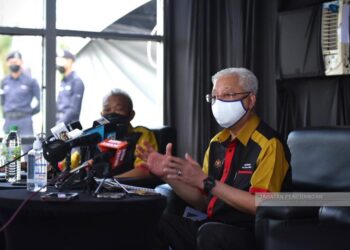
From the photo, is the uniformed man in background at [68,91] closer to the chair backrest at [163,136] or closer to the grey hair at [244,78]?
the chair backrest at [163,136]

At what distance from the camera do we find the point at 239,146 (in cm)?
229

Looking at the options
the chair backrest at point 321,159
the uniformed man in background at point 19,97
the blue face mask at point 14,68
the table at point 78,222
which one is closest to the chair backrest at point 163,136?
the chair backrest at point 321,159

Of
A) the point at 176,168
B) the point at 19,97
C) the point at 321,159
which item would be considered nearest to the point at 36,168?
the point at 176,168

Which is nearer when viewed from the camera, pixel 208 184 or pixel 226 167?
pixel 208 184

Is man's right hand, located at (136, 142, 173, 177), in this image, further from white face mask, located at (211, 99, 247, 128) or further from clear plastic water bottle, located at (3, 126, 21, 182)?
clear plastic water bottle, located at (3, 126, 21, 182)

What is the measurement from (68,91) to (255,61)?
5.05 feet

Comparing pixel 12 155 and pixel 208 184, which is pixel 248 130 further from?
pixel 12 155

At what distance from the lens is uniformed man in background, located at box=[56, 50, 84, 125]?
4379 mm

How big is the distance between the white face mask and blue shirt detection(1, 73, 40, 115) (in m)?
2.43

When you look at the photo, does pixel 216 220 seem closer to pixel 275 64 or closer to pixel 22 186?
pixel 22 186

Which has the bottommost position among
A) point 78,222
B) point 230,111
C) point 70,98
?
point 78,222

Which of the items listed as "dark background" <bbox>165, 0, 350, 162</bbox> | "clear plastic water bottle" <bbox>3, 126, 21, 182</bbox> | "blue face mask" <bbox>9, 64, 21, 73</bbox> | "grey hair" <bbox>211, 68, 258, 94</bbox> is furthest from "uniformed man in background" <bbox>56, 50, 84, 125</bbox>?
"grey hair" <bbox>211, 68, 258, 94</bbox>

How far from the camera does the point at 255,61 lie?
443 centimetres

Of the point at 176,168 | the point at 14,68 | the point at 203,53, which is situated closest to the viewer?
the point at 176,168
